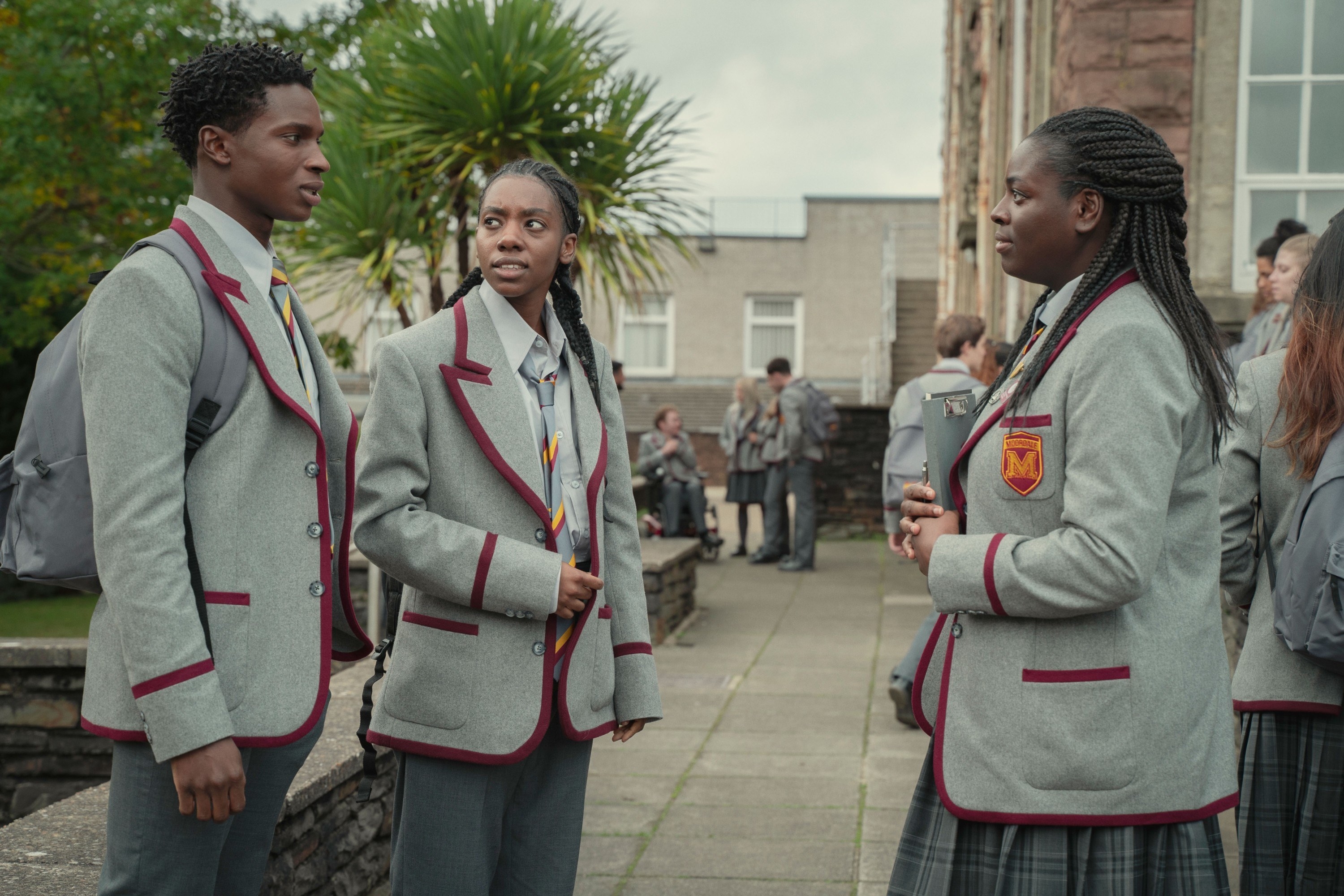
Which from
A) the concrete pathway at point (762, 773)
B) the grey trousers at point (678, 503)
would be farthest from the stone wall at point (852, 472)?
the concrete pathway at point (762, 773)

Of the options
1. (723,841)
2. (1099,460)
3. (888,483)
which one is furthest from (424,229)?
(1099,460)

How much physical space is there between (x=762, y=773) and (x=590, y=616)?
297cm

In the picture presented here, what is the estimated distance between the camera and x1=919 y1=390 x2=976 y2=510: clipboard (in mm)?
2170

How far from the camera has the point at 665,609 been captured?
7980mm

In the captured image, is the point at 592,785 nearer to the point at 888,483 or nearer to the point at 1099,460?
the point at 888,483

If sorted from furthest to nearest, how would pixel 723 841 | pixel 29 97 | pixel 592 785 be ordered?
pixel 29 97
pixel 592 785
pixel 723 841

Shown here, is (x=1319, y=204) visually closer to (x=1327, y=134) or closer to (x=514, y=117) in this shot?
(x=1327, y=134)

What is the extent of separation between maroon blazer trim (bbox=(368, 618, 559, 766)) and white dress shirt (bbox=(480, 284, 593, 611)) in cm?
20

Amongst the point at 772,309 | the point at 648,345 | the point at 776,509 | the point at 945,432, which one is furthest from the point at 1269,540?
the point at 648,345

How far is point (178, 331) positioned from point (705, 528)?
11.0 metres

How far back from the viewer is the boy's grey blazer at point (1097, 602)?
6.17 ft

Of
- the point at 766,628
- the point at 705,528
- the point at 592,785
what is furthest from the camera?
the point at 705,528

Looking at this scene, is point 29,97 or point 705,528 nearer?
point 29,97

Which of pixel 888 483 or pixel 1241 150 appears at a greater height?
pixel 1241 150
